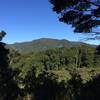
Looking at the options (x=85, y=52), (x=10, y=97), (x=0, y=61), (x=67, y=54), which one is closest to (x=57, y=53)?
(x=67, y=54)

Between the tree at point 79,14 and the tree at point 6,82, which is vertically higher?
the tree at point 79,14

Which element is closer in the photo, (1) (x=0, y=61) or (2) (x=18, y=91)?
(2) (x=18, y=91)

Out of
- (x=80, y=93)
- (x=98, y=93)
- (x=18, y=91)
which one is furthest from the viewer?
(x=18, y=91)

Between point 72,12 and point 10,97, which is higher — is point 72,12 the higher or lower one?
the higher one

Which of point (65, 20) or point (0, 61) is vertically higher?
point (65, 20)

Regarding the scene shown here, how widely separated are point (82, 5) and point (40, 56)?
100293mm

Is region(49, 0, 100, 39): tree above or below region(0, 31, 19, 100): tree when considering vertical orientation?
above

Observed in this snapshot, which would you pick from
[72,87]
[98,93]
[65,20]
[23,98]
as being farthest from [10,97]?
[65,20]

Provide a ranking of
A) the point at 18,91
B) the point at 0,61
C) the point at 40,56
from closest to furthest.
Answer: the point at 18,91 < the point at 0,61 < the point at 40,56

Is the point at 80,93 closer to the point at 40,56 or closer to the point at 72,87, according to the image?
the point at 72,87

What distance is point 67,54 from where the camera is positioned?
126 m

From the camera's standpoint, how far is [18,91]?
12938 mm

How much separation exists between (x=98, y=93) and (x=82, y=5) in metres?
8.58

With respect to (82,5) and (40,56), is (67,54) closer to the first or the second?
(40,56)
